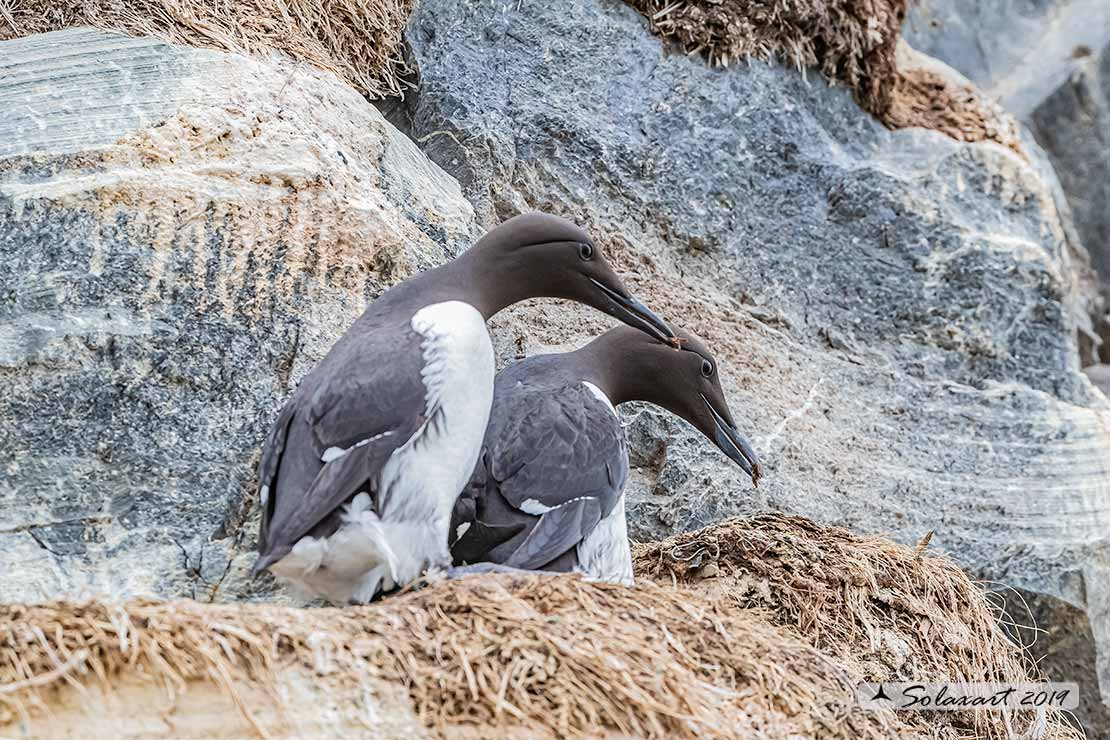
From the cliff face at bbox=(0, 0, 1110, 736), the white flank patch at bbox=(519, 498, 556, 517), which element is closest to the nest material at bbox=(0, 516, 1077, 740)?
the white flank patch at bbox=(519, 498, 556, 517)

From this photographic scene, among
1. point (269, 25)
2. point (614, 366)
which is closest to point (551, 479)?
point (614, 366)

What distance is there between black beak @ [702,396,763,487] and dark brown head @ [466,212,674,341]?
68 cm

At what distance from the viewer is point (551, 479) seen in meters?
4.81

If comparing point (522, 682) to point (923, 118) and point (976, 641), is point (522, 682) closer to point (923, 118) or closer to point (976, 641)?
point (976, 641)

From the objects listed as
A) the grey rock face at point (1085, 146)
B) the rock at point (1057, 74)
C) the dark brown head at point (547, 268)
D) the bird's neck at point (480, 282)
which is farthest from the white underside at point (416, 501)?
the grey rock face at point (1085, 146)

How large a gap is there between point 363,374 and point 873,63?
4679 mm

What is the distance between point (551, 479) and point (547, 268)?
29.7 inches

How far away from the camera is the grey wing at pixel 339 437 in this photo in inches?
164

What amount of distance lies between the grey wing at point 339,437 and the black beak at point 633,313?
3.04 feet

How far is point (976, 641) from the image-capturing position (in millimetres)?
5359

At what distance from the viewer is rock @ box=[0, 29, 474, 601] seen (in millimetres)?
4750

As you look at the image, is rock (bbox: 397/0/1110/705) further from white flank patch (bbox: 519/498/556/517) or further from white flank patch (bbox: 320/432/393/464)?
white flank patch (bbox: 320/432/393/464)

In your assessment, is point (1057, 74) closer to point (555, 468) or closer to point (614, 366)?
point (614, 366)

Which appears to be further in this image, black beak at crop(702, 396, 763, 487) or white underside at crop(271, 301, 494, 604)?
black beak at crop(702, 396, 763, 487)
